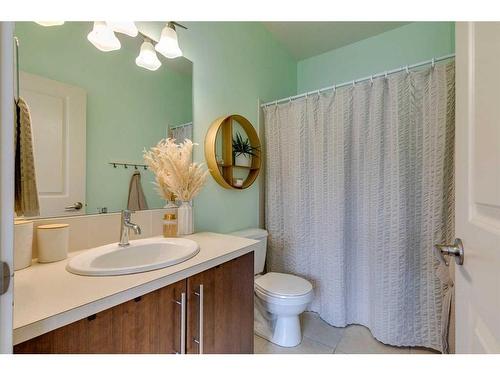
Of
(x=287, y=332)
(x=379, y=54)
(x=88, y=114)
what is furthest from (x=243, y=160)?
(x=379, y=54)

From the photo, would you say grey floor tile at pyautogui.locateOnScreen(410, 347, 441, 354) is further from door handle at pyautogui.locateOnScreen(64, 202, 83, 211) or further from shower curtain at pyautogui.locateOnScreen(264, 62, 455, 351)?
door handle at pyautogui.locateOnScreen(64, 202, 83, 211)

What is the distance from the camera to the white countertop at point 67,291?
0.51 metres

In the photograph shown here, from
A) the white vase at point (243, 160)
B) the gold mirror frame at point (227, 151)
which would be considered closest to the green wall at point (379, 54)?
the gold mirror frame at point (227, 151)

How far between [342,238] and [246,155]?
3.20 feet

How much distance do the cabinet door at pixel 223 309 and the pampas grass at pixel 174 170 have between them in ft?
1.62

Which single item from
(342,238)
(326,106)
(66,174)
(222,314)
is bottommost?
(222,314)

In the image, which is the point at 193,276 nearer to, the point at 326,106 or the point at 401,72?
the point at 326,106

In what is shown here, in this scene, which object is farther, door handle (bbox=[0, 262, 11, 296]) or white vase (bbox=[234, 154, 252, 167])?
white vase (bbox=[234, 154, 252, 167])

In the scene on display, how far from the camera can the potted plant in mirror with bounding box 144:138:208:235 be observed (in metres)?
1.21

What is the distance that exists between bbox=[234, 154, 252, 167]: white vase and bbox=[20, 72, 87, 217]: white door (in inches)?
38.2

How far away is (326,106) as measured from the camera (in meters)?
1.71

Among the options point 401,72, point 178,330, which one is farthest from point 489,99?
point 401,72

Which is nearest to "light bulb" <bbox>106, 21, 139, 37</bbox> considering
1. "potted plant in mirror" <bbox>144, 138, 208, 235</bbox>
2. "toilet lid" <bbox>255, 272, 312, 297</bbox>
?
"potted plant in mirror" <bbox>144, 138, 208, 235</bbox>
